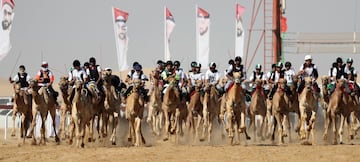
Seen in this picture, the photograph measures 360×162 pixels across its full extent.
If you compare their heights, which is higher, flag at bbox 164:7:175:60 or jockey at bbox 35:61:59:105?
flag at bbox 164:7:175:60

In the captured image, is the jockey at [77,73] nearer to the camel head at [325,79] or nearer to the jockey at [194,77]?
the jockey at [194,77]

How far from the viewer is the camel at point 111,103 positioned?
2823 cm

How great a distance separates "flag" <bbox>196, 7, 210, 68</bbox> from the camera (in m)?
45.8

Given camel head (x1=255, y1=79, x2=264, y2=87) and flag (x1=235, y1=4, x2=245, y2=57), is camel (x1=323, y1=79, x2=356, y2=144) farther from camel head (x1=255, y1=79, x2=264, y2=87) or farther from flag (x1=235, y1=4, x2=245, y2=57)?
flag (x1=235, y1=4, x2=245, y2=57)

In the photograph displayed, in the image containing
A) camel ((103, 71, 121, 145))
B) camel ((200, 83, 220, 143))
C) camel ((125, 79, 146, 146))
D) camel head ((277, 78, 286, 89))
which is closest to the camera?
camel ((125, 79, 146, 146))

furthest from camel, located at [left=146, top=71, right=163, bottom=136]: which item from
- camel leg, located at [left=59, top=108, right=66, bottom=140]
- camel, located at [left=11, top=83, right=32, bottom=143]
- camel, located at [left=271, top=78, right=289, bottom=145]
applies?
camel, located at [left=11, top=83, right=32, bottom=143]

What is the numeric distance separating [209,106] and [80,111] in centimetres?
547

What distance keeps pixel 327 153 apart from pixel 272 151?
61.1 inches

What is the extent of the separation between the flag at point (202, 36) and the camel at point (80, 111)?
19662mm

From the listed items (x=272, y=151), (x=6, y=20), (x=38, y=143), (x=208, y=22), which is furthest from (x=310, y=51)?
(x=272, y=151)

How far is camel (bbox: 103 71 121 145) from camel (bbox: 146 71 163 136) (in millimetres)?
1311

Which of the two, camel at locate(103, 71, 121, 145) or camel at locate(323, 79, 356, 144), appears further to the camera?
camel at locate(103, 71, 121, 145)

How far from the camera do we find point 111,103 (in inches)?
1127

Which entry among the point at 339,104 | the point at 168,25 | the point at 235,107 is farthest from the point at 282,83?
the point at 168,25
